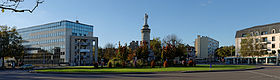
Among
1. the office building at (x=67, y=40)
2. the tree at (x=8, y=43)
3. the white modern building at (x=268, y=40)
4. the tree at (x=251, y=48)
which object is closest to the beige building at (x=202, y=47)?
the white modern building at (x=268, y=40)

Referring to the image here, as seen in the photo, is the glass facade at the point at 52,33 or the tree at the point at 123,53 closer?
the tree at the point at 123,53

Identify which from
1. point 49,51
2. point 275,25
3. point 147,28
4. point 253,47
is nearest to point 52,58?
point 49,51

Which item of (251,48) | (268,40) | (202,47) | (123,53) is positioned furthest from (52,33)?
(202,47)

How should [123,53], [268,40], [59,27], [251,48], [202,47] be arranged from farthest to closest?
[202,47], [59,27], [268,40], [251,48], [123,53]

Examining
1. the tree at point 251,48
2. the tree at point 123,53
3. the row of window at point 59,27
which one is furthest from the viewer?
the row of window at point 59,27

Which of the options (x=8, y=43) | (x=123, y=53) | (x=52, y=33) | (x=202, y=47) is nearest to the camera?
(x=123, y=53)

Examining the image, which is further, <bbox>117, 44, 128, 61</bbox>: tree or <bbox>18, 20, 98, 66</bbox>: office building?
<bbox>18, 20, 98, 66</bbox>: office building

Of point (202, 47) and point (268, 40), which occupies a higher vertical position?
point (268, 40)

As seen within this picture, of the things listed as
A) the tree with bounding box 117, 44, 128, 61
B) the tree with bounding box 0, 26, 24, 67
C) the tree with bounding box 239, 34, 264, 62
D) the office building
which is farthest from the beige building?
the tree with bounding box 0, 26, 24, 67

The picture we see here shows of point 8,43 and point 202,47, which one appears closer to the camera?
point 8,43

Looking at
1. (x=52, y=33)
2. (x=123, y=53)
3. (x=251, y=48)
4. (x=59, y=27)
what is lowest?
(x=123, y=53)

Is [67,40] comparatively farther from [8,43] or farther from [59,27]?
[8,43]

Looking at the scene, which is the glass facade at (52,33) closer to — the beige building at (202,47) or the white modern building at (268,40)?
the white modern building at (268,40)

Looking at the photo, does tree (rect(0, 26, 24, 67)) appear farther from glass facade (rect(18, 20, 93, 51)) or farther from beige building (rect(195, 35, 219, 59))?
beige building (rect(195, 35, 219, 59))
